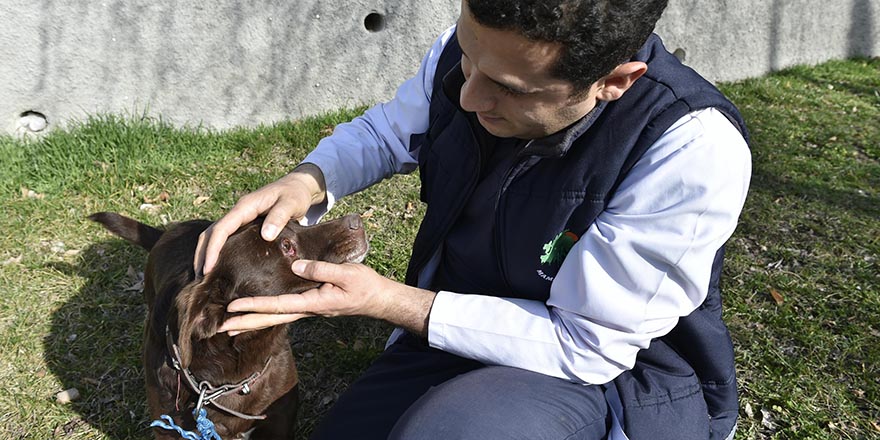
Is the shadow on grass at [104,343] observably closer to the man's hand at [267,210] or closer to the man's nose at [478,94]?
the man's hand at [267,210]

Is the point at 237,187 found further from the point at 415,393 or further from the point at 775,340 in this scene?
the point at 775,340

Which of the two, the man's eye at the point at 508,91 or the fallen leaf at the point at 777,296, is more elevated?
the man's eye at the point at 508,91

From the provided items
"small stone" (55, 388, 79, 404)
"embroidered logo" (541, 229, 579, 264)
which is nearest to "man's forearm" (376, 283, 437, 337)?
"embroidered logo" (541, 229, 579, 264)

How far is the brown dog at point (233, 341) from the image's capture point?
213 cm

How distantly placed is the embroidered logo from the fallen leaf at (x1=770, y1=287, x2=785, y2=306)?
202cm

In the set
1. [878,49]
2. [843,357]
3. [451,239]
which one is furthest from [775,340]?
[878,49]

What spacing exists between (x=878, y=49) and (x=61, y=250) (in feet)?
29.7

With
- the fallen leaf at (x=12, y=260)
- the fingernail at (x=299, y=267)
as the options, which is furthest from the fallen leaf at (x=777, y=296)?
the fallen leaf at (x=12, y=260)

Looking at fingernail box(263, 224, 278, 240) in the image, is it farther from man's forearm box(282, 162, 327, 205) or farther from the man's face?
the man's face

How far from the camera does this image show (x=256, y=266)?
7.38ft

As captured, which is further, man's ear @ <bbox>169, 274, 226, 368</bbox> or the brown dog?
the brown dog

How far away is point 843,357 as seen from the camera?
9.81 feet

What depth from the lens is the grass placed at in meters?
2.86

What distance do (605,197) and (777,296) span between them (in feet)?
7.00
